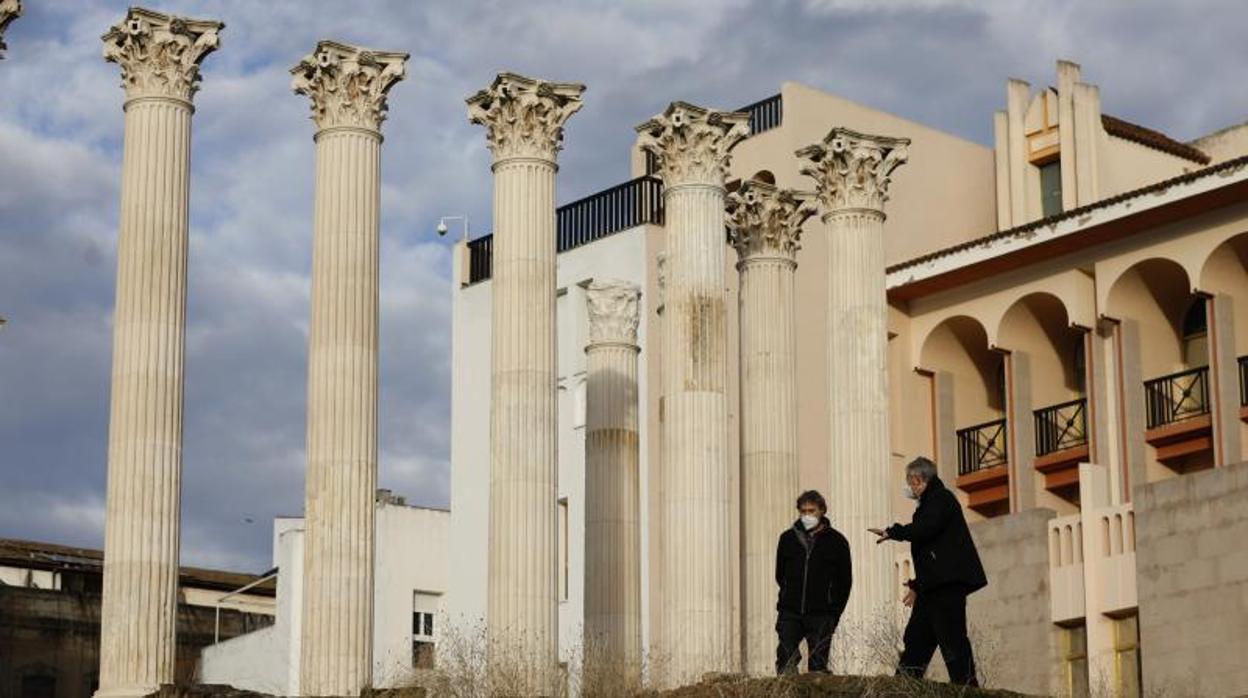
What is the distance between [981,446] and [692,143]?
54.2 feet

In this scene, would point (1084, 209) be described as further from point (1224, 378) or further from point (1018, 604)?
point (1018, 604)

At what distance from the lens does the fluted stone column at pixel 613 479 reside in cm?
4919

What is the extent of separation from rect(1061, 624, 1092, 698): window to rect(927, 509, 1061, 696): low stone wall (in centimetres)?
19

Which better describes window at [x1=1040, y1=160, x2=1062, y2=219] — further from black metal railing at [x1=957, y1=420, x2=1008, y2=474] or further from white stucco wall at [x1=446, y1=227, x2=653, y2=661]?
white stucco wall at [x1=446, y1=227, x2=653, y2=661]

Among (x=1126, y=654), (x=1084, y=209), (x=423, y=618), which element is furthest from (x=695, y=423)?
(x=423, y=618)

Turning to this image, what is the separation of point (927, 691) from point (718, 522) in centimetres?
1331

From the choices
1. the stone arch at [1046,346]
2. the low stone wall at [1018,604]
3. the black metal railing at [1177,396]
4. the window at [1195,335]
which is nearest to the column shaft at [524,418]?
the low stone wall at [1018,604]

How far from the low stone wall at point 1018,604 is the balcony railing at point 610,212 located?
44.4ft

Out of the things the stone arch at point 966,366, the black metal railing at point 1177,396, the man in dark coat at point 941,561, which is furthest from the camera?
the stone arch at point 966,366

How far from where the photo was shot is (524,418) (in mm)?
42844

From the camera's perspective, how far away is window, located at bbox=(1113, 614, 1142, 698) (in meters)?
50.8

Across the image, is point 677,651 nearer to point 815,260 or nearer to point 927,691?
point 927,691

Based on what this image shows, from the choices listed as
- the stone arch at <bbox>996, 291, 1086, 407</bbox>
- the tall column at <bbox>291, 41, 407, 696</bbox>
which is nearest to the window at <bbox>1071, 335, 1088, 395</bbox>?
the stone arch at <bbox>996, 291, 1086, 407</bbox>

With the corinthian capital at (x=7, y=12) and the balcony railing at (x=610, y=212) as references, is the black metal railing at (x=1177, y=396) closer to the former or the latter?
the balcony railing at (x=610, y=212)
